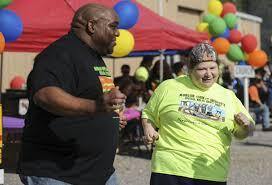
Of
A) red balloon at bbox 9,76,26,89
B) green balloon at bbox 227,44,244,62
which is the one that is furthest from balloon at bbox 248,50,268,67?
red balloon at bbox 9,76,26,89

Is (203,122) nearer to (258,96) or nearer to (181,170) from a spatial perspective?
(181,170)

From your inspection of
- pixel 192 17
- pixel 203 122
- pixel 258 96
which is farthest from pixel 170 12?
pixel 203 122

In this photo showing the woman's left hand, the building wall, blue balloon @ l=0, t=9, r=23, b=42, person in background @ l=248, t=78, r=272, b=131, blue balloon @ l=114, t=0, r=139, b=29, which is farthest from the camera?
person in background @ l=248, t=78, r=272, b=131

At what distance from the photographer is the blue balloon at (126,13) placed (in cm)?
878

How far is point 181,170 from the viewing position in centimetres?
422

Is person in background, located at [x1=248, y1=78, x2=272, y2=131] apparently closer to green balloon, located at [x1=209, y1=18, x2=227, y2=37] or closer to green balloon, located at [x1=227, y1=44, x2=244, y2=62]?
green balloon, located at [x1=227, y1=44, x2=244, y2=62]

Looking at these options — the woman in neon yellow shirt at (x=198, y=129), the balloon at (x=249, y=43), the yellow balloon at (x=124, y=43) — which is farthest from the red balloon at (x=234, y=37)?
the woman in neon yellow shirt at (x=198, y=129)

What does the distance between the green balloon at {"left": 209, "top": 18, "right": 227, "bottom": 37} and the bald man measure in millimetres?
9318

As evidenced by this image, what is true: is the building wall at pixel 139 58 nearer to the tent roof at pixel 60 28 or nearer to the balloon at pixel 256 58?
the balloon at pixel 256 58

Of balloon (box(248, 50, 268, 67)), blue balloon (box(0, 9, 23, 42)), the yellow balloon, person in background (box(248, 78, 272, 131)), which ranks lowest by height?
person in background (box(248, 78, 272, 131))

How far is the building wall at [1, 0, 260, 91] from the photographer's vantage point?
1544 centimetres

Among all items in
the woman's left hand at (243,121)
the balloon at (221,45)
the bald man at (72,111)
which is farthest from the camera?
the balloon at (221,45)

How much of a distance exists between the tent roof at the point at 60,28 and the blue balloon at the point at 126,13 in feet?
1.51

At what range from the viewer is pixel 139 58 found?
19438 mm
